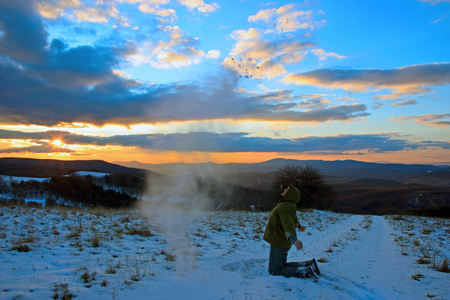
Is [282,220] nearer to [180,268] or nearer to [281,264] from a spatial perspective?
[281,264]

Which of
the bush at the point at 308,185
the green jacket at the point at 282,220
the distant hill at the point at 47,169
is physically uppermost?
the green jacket at the point at 282,220

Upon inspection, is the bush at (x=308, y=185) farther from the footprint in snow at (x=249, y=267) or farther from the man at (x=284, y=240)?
the man at (x=284, y=240)

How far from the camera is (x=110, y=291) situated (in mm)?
4781

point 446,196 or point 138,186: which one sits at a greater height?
point 138,186

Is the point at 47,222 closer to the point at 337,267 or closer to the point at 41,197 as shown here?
the point at 337,267

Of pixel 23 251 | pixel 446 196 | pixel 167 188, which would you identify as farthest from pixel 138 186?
pixel 446 196

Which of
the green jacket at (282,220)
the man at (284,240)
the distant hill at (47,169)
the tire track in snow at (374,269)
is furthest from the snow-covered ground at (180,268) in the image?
the distant hill at (47,169)

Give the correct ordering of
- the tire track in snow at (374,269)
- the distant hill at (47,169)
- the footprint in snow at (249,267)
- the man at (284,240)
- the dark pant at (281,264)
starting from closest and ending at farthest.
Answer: the tire track in snow at (374,269), the man at (284,240), the dark pant at (281,264), the footprint in snow at (249,267), the distant hill at (47,169)

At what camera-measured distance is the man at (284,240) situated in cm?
588

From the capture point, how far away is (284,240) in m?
6.20

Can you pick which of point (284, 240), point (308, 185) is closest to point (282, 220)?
point (284, 240)

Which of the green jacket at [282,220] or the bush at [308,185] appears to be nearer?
the green jacket at [282,220]

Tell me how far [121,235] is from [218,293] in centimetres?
579

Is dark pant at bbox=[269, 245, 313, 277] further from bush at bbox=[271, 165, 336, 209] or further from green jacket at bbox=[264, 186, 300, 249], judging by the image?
bush at bbox=[271, 165, 336, 209]
